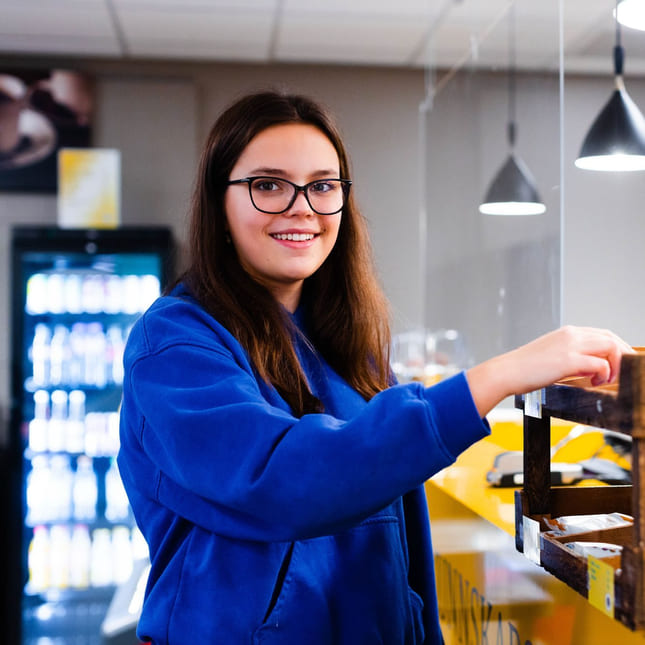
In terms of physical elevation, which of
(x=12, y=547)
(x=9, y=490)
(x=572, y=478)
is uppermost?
(x=572, y=478)

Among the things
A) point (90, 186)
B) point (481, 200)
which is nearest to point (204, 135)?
point (90, 186)

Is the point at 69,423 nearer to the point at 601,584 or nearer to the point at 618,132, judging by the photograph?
the point at 618,132

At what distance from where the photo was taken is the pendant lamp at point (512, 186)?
282 cm

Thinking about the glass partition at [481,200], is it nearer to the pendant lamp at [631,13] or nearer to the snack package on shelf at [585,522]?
the pendant lamp at [631,13]

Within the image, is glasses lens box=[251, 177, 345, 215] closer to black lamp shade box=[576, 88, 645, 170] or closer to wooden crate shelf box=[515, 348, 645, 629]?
wooden crate shelf box=[515, 348, 645, 629]

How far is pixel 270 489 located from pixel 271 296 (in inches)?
19.7

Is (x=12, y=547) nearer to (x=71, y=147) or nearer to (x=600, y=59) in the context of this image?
(x=71, y=147)

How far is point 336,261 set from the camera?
162 cm

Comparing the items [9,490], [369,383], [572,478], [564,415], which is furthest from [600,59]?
[9,490]

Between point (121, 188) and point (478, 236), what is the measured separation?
221cm

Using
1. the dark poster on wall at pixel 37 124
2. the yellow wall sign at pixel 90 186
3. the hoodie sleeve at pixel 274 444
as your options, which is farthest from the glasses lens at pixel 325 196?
the dark poster on wall at pixel 37 124

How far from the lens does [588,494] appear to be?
1.25 metres

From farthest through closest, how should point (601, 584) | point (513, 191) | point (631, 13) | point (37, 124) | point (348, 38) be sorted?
point (37, 124), point (348, 38), point (513, 191), point (631, 13), point (601, 584)

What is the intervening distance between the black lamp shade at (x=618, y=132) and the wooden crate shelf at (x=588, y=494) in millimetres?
1323
